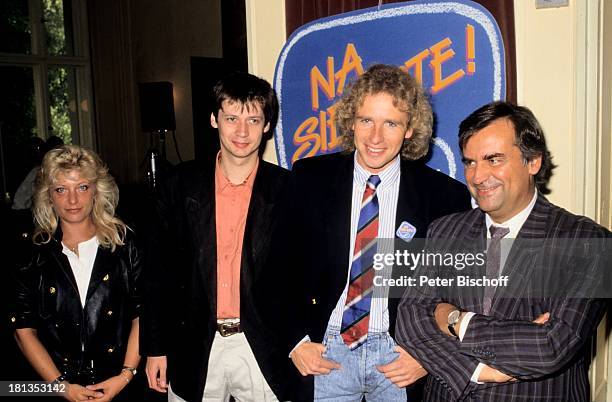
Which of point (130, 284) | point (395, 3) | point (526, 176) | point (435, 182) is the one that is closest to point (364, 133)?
point (435, 182)

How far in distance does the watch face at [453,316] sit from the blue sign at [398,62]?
2.82ft

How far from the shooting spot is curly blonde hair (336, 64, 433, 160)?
1852 mm

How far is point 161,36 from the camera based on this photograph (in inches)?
352

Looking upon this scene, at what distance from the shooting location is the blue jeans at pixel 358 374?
182 centimetres

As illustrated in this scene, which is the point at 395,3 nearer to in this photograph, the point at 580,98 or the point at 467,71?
the point at 467,71

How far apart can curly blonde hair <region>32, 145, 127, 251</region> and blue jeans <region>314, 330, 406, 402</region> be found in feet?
3.22

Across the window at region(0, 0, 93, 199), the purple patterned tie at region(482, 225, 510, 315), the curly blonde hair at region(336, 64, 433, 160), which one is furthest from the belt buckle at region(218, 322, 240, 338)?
the window at region(0, 0, 93, 199)

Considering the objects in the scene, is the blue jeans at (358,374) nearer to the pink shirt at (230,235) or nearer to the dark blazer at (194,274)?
the dark blazer at (194,274)

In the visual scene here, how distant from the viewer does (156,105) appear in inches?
293

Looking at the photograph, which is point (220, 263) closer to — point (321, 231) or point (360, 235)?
point (321, 231)

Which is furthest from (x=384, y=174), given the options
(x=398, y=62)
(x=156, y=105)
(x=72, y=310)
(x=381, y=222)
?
(x=156, y=105)

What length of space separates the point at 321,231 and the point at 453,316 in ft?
1.77

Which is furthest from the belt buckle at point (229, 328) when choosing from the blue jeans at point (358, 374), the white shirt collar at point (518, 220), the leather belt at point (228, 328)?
the white shirt collar at point (518, 220)

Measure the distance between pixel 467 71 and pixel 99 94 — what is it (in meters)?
9.35
